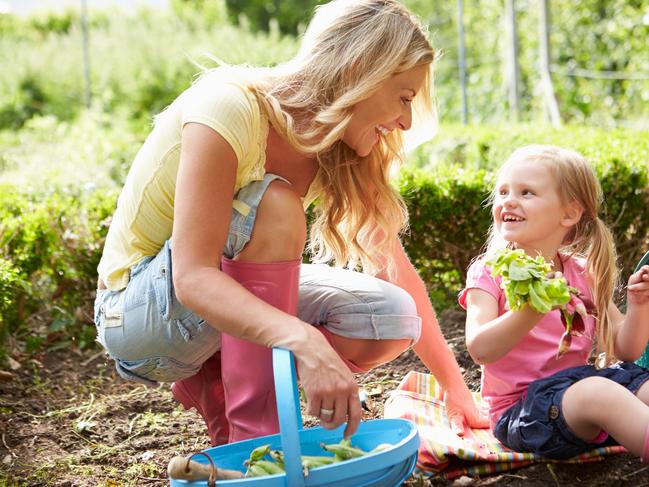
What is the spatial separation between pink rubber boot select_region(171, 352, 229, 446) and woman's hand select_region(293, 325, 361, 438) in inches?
29.8

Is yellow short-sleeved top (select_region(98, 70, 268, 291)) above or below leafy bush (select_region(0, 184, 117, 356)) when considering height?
above

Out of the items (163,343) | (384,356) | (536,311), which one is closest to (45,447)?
(163,343)

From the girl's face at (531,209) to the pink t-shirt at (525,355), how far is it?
14 centimetres

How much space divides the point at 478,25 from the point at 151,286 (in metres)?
9.50

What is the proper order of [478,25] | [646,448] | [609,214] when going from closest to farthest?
[646,448]
[609,214]
[478,25]

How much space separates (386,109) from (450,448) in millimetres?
887

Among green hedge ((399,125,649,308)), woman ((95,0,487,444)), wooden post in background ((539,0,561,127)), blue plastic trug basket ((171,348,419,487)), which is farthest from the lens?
wooden post in background ((539,0,561,127))

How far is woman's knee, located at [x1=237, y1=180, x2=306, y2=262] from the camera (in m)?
2.17

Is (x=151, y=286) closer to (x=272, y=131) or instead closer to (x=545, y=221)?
(x=272, y=131)

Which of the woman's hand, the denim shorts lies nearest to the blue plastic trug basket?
the woman's hand

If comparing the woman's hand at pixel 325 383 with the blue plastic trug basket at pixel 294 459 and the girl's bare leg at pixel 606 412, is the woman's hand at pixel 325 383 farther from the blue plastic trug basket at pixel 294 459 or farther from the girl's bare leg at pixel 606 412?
the girl's bare leg at pixel 606 412

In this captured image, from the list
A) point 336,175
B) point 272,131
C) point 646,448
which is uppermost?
point 272,131

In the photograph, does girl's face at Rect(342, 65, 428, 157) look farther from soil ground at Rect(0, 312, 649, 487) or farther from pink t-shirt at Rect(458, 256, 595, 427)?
soil ground at Rect(0, 312, 649, 487)

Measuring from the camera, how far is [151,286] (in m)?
2.29
